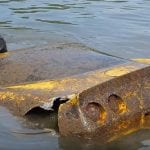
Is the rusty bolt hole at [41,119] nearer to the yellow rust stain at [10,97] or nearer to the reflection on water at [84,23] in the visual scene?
the yellow rust stain at [10,97]

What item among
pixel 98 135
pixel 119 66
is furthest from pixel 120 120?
pixel 119 66

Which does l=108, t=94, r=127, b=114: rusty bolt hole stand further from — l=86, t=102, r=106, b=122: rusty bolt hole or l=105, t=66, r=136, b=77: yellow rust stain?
l=105, t=66, r=136, b=77: yellow rust stain

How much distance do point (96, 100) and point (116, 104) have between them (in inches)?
7.8

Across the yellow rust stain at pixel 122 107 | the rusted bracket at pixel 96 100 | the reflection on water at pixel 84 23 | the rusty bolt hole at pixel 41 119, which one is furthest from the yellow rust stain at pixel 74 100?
the reflection on water at pixel 84 23

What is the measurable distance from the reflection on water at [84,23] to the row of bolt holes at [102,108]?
4.03 meters

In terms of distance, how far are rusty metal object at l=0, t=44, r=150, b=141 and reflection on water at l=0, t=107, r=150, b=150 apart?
72 mm

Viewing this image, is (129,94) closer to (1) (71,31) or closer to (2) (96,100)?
(2) (96,100)

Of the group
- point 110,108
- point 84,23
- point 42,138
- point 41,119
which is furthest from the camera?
point 84,23

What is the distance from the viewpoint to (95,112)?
3889 millimetres

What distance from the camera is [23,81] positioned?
4.91m

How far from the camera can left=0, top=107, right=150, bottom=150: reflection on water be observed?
4.05 meters

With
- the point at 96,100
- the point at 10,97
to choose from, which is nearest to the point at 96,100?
the point at 96,100

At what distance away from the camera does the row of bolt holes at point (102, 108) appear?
3.87 meters

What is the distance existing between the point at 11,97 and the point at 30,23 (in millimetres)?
6107
